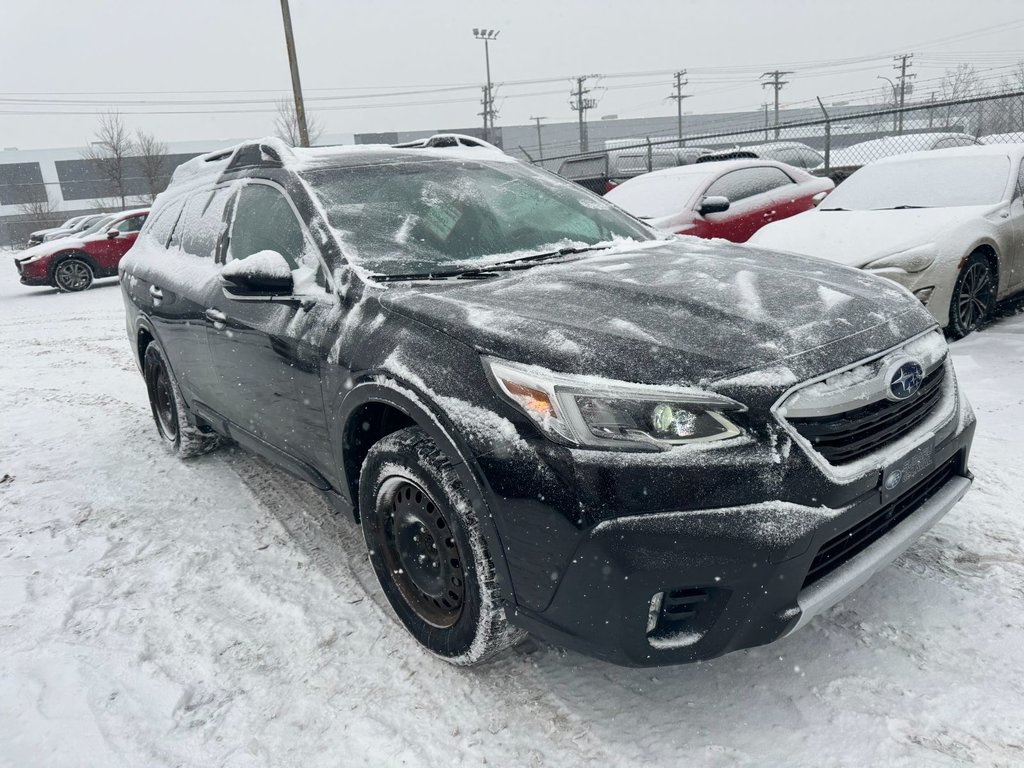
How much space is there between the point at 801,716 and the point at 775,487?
0.75m

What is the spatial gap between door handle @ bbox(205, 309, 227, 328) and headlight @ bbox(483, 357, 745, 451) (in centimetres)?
208

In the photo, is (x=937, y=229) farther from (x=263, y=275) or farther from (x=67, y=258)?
(x=67, y=258)

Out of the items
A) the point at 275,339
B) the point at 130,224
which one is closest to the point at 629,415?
the point at 275,339

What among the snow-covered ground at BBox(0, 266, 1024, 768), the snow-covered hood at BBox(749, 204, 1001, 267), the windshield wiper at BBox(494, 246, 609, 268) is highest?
the windshield wiper at BBox(494, 246, 609, 268)

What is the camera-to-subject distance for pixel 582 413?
77.7 inches

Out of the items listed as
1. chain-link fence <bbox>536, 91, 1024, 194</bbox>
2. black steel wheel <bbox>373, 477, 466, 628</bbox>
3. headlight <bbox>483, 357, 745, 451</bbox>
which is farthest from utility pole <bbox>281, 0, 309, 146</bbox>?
headlight <bbox>483, 357, 745, 451</bbox>

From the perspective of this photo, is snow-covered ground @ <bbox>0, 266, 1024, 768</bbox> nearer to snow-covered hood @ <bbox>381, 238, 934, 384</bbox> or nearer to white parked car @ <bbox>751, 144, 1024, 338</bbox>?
snow-covered hood @ <bbox>381, 238, 934, 384</bbox>

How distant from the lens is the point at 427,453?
2314 millimetres

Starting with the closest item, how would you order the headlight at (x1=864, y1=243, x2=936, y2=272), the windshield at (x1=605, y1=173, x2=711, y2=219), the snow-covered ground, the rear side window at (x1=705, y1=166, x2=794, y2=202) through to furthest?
the snow-covered ground, the headlight at (x1=864, y1=243, x2=936, y2=272), the windshield at (x1=605, y1=173, x2=711, y2=219), the rear side window at (x1=705, y1=166, x2=794, y2=202)

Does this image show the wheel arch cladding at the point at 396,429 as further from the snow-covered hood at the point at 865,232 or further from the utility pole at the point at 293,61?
the utility pole at the point at 293,61

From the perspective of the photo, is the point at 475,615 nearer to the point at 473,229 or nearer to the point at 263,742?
the point at 263,742

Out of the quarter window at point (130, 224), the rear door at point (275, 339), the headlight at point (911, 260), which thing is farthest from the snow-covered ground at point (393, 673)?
the quarter window at point (130, 224)

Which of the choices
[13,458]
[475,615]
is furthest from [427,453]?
[13,458]

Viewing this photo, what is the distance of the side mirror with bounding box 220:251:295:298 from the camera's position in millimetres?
2836
